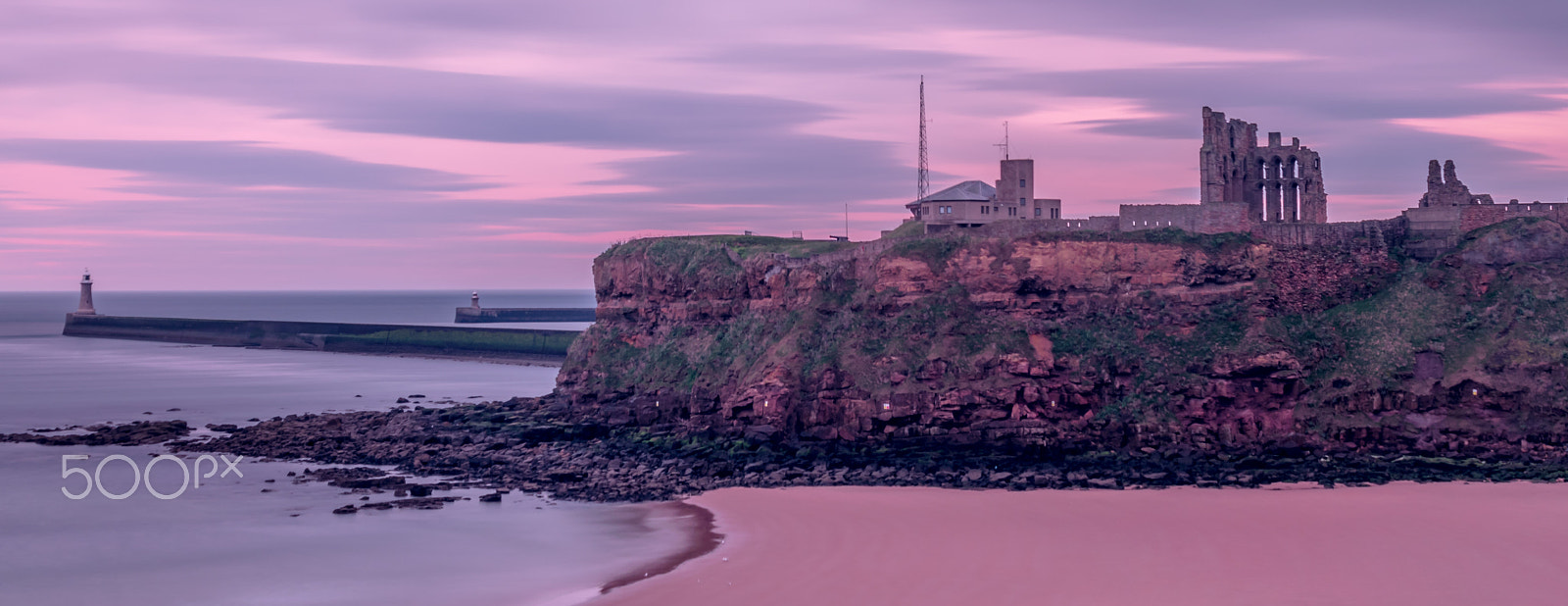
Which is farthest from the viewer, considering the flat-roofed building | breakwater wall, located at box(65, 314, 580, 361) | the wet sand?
breakwater wall, located at box(65, 314, 580, 361)

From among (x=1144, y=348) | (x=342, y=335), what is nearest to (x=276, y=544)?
(x=1144, y=348)

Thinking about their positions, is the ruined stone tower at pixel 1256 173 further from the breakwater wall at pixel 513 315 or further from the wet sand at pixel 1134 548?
the breakwater wall at pixel 513 315

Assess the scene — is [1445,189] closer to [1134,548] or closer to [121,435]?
[1134,548]

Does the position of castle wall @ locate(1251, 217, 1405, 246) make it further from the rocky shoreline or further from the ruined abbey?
the rocky shoreline

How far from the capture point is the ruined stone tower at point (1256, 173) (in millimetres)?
57156

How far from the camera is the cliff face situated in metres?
45.3

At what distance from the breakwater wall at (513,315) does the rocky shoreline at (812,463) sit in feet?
351

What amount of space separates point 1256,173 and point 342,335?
9590 centimetres

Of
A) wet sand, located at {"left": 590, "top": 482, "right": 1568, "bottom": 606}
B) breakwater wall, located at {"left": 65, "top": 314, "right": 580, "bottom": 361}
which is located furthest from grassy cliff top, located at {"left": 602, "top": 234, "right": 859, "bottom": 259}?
breakwater wall, located at {"left": 65, "top": 314, "right": 580, "bottom": 361}

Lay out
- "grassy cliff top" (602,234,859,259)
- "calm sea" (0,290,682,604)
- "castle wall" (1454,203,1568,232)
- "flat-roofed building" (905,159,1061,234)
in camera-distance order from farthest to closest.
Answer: "flat-roofed building" (905,159,1061,234)
"grassy cliff top" (602,234,859,259)
"castle wall" (1454,203,1568,232)
"calm sea" (0,290,682,604)

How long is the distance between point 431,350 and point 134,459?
63.6m

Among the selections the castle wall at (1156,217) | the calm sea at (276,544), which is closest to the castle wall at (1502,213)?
the castle wall at (1156,217)

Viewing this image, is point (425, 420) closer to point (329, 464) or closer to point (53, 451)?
point (329, 464)

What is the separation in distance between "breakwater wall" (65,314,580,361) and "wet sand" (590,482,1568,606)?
68.7 metres
